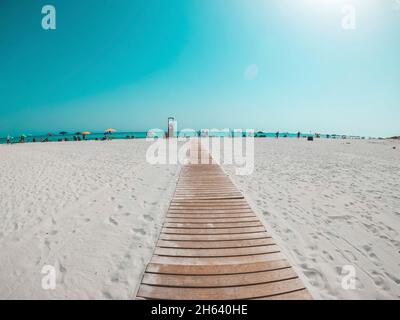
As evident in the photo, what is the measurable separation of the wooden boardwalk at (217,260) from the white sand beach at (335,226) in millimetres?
367

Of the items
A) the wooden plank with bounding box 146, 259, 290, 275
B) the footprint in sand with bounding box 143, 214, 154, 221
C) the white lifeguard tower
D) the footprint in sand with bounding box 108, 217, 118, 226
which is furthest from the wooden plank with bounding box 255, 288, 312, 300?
the white lifeguard tower

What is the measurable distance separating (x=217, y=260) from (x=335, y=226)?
332 centimetres

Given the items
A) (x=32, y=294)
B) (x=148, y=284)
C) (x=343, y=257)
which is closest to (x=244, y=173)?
(x=343, y=257)

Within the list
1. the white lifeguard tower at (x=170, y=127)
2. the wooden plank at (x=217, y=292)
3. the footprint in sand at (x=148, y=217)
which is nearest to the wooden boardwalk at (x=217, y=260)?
the wooden plank at (x=217, y=292)

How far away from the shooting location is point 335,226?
187 inches

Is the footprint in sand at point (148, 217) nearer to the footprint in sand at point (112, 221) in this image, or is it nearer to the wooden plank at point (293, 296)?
the footprint in sand at point (112, 221)

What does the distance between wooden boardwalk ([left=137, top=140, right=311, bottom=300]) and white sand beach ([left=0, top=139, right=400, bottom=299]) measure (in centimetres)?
28

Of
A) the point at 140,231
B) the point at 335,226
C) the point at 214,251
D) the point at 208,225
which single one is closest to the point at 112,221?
the point at 140,231

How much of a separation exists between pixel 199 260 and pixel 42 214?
4640 mm

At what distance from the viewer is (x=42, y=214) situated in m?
5.24

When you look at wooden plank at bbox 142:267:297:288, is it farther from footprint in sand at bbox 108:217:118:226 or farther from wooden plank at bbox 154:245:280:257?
footprint in sand at bbox 108:217:118:226

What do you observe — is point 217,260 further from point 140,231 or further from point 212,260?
point 140,231
